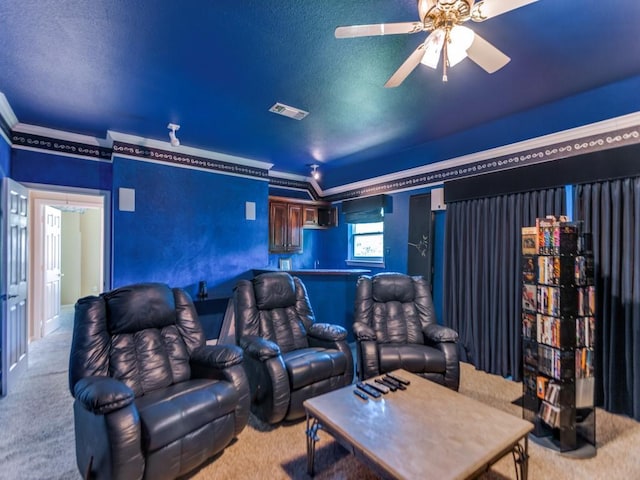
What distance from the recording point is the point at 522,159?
3352mm

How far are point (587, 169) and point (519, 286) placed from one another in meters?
1.29

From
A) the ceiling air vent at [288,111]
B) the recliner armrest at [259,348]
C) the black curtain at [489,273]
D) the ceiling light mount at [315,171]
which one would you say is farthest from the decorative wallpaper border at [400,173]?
the recliner armrest at [259,348]

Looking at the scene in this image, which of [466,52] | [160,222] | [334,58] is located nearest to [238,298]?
[160,222]

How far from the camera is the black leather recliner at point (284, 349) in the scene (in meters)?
2.32

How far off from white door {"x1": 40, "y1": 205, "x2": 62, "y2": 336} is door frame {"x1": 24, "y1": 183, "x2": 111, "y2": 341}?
16cm

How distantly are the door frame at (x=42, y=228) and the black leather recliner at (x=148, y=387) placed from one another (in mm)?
2029

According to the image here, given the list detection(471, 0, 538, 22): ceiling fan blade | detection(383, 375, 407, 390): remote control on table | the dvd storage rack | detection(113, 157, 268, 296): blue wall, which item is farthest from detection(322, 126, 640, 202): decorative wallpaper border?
detection(383, 375, 407, 390): remote control on table

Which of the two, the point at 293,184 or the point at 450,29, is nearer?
the point at 450,29

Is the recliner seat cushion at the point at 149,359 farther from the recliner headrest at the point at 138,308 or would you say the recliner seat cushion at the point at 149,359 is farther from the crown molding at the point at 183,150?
the crown molding at the point at 183,150

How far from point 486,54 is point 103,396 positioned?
2.84m

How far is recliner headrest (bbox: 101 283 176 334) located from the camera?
2.23 meters

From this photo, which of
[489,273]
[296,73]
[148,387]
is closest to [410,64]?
[296,73]

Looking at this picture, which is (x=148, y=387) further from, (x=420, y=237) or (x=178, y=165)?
(x=420, y=237)

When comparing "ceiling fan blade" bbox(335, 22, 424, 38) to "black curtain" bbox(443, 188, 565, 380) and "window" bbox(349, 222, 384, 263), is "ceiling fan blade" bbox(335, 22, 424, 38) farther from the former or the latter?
"window" bbox(349, 222, 384, 263)
